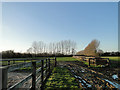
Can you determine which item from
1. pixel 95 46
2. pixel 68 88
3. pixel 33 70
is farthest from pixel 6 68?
pixel 95 46

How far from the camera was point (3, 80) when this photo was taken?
1.40 meters

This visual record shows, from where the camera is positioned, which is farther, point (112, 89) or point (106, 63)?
point (106, 63)

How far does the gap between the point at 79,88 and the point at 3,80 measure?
2947 millimetres

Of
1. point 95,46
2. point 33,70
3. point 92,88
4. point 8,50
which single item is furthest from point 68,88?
point 8,50

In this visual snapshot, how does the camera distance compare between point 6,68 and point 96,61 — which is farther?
point 96,61

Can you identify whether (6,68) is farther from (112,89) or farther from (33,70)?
(112,89)

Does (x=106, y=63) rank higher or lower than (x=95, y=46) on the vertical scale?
lower

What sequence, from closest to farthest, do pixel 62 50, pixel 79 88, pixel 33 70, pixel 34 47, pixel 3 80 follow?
pixel 3 80 < pixel 33 70 < pixel 79 88 < pixel 34 47 < pixel 62 50

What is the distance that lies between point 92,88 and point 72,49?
49.5 meters

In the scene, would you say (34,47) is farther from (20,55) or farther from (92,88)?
(92,88)

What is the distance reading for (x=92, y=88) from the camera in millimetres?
3566

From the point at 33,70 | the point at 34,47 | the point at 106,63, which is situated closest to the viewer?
the point at 33,70

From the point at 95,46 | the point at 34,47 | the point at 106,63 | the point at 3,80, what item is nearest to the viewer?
the point at 3,80

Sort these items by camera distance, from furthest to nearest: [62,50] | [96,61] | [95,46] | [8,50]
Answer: [62,50] → [8,50] → [95,46] → [96,61]
